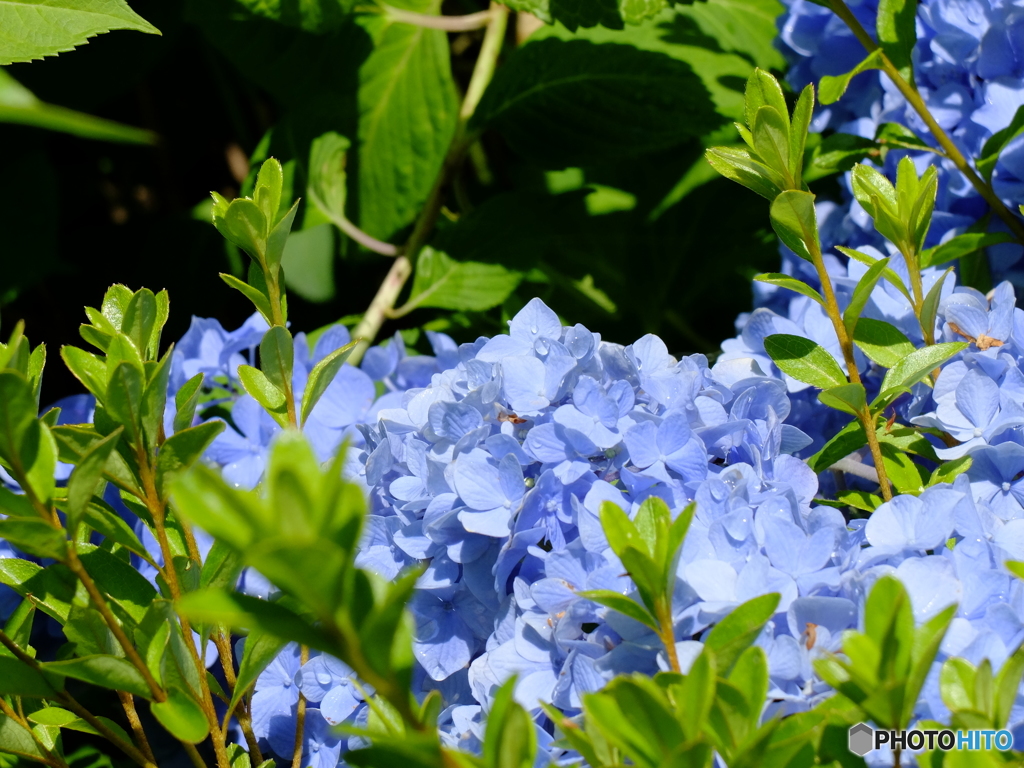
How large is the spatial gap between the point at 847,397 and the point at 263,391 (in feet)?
0.92

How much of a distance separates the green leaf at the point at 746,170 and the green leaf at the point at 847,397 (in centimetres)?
10

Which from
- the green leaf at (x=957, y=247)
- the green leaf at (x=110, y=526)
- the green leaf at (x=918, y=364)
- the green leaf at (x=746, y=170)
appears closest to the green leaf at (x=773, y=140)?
the green leaf at (x=746, y=170)

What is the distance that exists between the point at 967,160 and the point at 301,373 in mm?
492

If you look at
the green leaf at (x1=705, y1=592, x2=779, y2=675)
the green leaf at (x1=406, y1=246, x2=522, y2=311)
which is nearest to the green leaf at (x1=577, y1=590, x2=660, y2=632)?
the green leaf at (x1=705, y1=592, x2=779, y2=675)

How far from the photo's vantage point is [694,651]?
0.36m

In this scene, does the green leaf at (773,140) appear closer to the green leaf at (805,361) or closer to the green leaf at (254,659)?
the green leaf at (805,361)

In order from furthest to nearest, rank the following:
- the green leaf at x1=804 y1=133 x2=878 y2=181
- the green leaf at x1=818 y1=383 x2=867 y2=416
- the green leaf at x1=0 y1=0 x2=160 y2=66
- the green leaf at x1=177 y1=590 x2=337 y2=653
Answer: the green leaf at x1=804 y1=133 x2=878 y2=181
the green leaf at x1=0 y1=0 x2=160 y2=66
the green leaf at x1=818 y1=383 x2=867 y2=416
the green leaf at x1=177 y1=590 x2=337 y2=653

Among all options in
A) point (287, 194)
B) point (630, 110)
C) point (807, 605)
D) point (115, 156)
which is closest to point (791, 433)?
point (807, 605)

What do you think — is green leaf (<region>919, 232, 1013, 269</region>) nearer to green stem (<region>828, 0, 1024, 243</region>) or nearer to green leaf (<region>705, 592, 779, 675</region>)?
green stem (<region>828, 0, 1024, 243</region>)

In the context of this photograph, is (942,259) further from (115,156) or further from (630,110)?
(115,156)

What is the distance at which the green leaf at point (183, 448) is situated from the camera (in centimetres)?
37

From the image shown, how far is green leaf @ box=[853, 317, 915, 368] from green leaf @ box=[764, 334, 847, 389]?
38 mm

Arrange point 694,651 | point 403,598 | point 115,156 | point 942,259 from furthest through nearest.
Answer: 1. point 115,156
2. point 942,259
3. point 694,651
4. point 403,598

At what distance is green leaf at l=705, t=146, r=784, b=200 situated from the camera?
45cm
